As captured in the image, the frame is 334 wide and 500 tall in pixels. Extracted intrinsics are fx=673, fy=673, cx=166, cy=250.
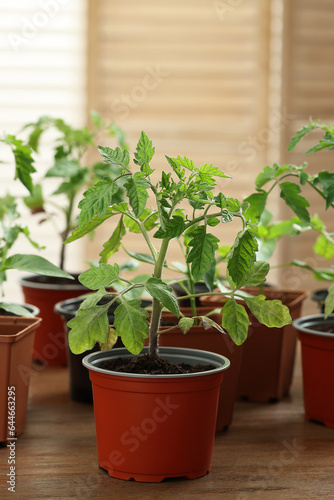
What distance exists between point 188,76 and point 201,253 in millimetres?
1600

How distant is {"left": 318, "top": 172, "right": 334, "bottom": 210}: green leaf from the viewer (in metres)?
1.22

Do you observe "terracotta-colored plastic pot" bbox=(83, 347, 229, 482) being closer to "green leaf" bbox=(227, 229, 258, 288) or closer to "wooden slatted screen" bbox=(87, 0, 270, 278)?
"green leaf" bbox=(227, 229, 258, 288)

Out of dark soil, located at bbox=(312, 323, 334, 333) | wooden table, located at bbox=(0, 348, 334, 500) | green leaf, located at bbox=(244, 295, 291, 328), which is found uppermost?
green leaf, located at bbox=(244, 295, 291, 328)

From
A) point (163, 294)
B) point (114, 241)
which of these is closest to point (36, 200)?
point (114, 241)

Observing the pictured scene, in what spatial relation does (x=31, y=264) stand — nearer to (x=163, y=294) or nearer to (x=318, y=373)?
(x=163, y=294)

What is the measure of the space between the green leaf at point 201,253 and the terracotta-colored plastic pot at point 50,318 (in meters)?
0.79

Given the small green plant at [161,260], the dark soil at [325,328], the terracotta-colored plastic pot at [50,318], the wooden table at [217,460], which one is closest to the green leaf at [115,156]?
the small green plant at [161,260]

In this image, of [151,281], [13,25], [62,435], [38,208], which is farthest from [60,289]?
[13,25]

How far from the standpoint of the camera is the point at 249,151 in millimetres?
2502

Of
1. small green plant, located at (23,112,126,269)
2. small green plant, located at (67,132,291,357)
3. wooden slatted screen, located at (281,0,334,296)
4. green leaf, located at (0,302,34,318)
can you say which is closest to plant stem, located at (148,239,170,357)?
small green plant, located at (67,132,291,357)

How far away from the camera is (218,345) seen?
1287 mm

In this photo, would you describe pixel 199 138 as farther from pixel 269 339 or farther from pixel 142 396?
pixel 142 396

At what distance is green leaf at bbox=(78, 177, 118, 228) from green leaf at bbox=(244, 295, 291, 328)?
0.28 metres

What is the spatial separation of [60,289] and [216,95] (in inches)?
43.4
